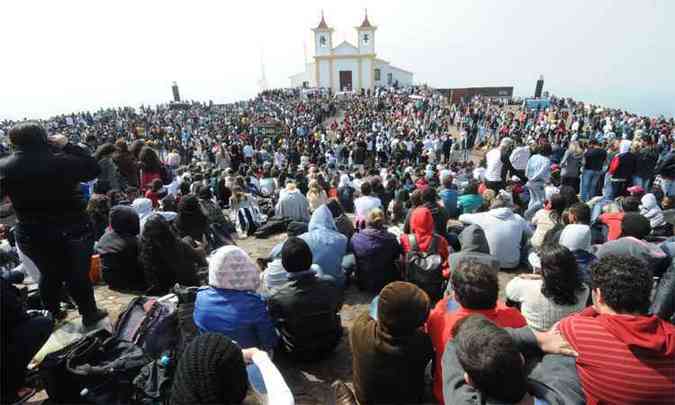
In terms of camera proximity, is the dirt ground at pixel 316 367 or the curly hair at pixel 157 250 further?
the curly hair at pixel 157 250

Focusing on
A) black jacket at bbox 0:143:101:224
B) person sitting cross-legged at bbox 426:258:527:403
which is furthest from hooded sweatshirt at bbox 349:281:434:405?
black jacket at bbox 0:143:101:224

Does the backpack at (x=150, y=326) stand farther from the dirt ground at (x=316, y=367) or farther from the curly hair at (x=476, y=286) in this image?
the curly hair at (x=476, y=286)

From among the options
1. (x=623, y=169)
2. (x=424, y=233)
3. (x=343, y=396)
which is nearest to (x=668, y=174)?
Answer: (x=623, y=169)

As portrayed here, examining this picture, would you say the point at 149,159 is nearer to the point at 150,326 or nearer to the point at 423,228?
the point at 150,326

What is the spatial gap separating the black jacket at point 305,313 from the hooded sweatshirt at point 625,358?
1.73m

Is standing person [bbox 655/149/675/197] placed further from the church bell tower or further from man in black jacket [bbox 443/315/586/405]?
the church bell tower

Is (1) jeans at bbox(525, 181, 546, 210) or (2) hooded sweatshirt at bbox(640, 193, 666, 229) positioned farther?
(1) jeans at bbox(525, 181, 546, 210)

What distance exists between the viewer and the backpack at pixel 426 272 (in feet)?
13.5

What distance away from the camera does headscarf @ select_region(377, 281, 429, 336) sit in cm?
227

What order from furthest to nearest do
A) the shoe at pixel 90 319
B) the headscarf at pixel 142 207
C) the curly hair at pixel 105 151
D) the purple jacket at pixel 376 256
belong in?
Result: the curly hair at pixel 105 151, the headscarf at pixel 142 207, the purple jacket at pixel 376 256, the shoe at pixel 90 319

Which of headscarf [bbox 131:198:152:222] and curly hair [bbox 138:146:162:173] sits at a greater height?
curly hair [bbox 138:146:162:173]

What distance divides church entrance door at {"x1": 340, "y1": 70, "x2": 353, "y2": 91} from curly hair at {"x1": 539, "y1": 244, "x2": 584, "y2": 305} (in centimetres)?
4917

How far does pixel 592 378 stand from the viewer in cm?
204

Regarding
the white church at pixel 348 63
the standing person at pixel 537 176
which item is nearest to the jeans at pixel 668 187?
the standing person at pixel 537 176
